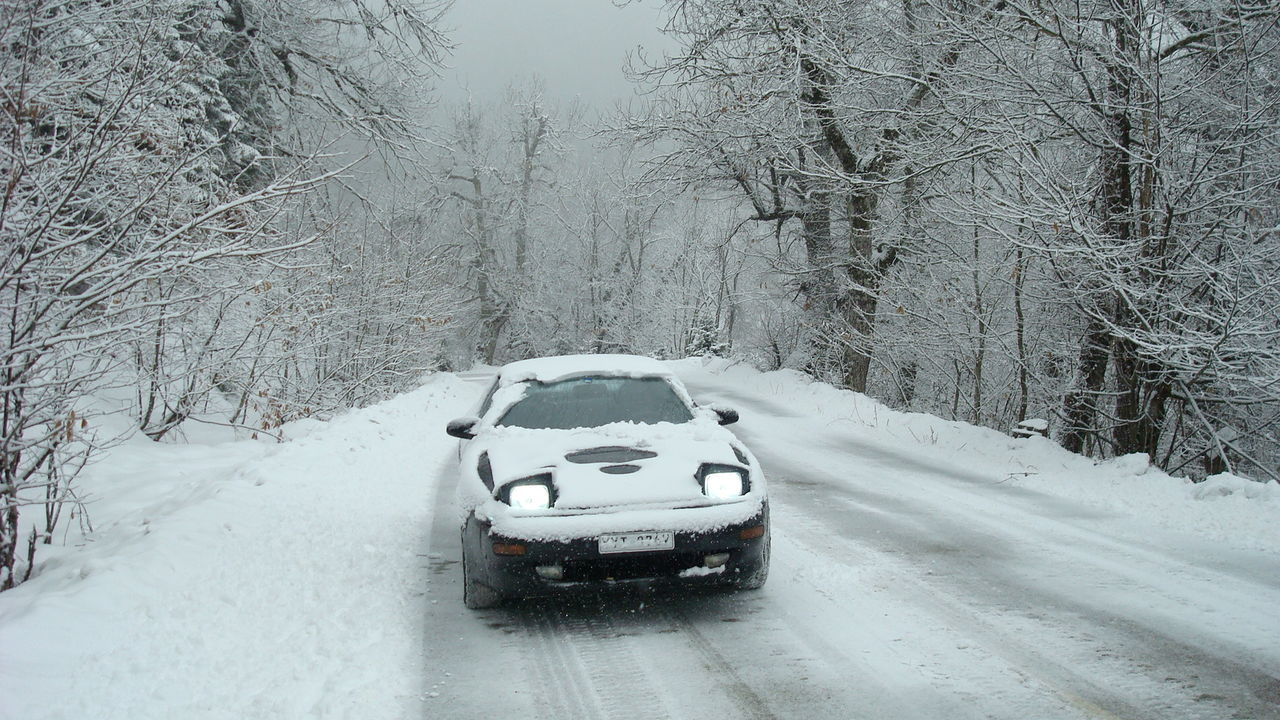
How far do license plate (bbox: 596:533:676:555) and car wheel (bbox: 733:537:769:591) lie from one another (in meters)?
0.58

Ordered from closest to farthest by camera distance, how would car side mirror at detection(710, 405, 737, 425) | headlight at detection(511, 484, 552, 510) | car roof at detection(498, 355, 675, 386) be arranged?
headlight at detection(511, 484, 552, 510)
car side mirror at detection(710, 405, 737, 425)
car roof at detection(498, 355, 675, 386)

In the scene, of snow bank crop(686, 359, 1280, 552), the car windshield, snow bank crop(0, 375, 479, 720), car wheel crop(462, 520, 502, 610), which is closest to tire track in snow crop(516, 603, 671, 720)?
car wheel crop(462, 520, 502, 610)

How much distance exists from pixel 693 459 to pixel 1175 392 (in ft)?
25.8

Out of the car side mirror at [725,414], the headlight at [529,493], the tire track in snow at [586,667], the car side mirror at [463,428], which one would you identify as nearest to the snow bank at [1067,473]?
the car side mirror at [725,414]

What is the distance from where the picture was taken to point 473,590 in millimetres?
5027

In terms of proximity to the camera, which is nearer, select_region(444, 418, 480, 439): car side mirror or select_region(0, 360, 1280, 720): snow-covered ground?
select_region(0, 360, 1280, 720): snow-covered ground

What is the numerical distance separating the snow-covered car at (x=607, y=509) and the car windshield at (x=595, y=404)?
4.0 inches

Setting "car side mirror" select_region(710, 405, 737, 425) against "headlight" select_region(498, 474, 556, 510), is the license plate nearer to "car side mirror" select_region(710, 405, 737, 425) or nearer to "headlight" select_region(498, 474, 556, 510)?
"headlight" select_region(498, 474, 556, 510)

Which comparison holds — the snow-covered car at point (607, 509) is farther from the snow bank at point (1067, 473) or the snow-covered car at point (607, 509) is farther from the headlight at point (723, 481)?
the snow bank at point (1067, 473)

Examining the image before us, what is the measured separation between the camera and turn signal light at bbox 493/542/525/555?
4.60 meters

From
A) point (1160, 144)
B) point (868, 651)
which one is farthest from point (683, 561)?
point (1160, 144)

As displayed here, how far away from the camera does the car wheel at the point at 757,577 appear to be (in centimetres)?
495

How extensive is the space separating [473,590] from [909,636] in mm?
2501

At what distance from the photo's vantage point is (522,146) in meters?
49.1
